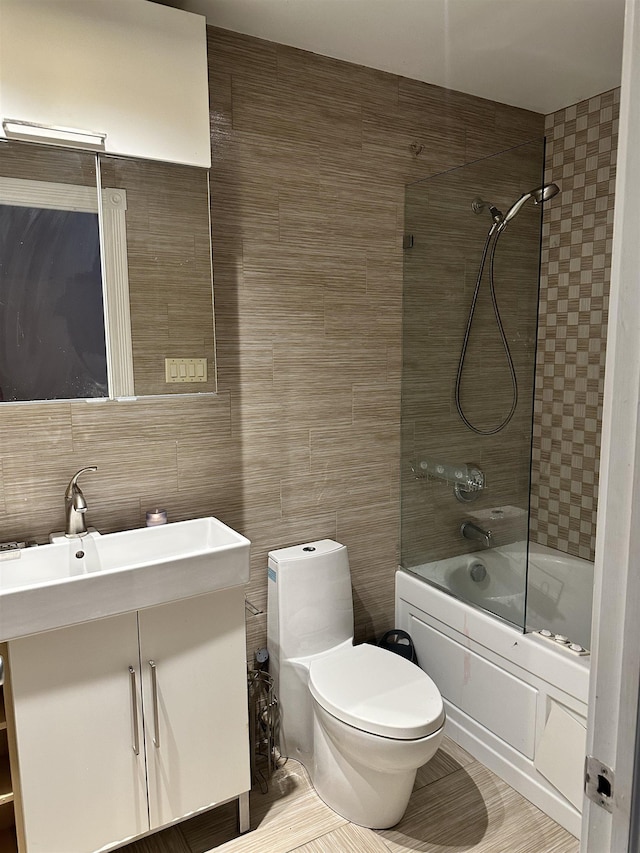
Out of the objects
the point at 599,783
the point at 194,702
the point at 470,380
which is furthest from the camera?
the point at 470,380

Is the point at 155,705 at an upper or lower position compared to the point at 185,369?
lower

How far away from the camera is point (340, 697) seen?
1947 mm

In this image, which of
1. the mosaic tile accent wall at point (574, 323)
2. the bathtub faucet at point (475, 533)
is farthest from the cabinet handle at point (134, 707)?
the mosaic tile accent wall at point (574, 323)

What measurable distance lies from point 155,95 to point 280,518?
151cm

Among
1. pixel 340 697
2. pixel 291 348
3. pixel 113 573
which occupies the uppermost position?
pixel 291 348

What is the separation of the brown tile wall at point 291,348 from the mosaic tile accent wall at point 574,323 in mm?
316

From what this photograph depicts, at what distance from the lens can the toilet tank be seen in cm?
224

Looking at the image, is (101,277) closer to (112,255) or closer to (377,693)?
(112,255)

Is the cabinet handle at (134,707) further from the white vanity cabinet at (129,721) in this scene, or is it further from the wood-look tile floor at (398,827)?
the wood-look tile floor at (398,827)

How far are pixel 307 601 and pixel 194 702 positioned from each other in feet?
1.87

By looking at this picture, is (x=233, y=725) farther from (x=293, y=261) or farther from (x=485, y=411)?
(x=293, y=261)

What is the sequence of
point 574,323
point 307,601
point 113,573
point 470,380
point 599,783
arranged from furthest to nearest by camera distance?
point 574,323
point 470,380
point 307,601
point 113,573
point 599,783

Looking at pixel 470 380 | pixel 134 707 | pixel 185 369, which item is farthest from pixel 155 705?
pixel 470 380

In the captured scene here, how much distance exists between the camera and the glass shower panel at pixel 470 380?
7.26 feet
